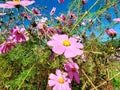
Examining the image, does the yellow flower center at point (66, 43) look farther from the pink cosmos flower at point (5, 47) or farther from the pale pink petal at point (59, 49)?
the pink cosmos flower at point (5, 47)

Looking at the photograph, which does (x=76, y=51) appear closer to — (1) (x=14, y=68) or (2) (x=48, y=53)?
(2) (x=48, y=53)

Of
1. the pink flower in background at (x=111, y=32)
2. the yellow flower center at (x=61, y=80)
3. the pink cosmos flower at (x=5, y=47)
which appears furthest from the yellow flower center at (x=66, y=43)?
the pink flower in background at (x=111, y=32)

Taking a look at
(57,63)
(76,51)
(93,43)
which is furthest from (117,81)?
(76,51)

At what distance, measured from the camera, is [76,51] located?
793 mm

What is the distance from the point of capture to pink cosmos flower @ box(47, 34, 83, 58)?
775 mm

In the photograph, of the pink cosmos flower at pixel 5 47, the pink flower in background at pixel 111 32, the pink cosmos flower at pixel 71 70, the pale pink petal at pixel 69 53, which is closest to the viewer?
the pale pink petal at pixel 69 53

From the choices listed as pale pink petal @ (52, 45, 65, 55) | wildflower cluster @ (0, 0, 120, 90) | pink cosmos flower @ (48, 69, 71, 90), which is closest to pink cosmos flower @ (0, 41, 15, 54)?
wildflower cluster @ (0, 0, 120, 90)

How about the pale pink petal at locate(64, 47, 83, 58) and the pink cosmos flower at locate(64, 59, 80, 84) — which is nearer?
the pale pink petal at locate(64, 47, 83, 58)

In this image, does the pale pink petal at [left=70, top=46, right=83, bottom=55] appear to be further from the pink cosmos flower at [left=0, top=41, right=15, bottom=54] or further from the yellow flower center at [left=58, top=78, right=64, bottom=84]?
the pink cosmos flower at [left=0, top=41, right=15, bottom=54]

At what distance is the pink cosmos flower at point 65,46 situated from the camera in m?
0.77

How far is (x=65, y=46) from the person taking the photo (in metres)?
0.81

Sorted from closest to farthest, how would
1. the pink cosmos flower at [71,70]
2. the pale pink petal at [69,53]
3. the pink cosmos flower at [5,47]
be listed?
the pale pink petal at [69,53] → the pink cosmos flower at [71,70] → the pink cosmos flower at [5,47]

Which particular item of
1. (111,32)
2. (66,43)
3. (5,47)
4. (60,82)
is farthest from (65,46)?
(111,32)

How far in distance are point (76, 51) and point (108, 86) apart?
1.11 ft
